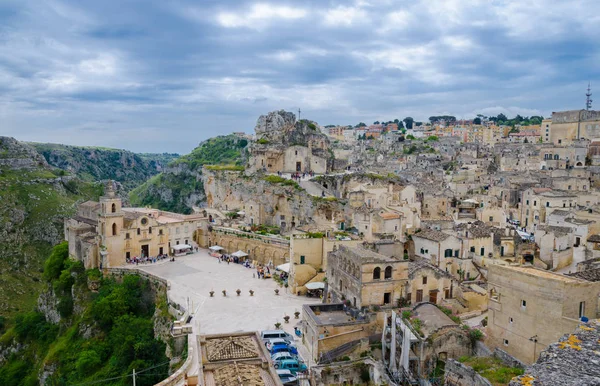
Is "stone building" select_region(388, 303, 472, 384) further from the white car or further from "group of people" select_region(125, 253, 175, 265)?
"group of people" select_region(125, 253, 175, 265)

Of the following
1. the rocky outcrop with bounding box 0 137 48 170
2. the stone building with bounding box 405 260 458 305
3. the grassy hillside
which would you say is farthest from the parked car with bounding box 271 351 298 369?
the grassy hillside

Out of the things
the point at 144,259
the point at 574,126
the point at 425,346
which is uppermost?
the point at 574,126

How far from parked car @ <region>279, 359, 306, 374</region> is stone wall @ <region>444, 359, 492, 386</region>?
7761 millimetres

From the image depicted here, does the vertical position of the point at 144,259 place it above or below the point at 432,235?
below

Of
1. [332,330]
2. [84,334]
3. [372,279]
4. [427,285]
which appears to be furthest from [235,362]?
[84,334]

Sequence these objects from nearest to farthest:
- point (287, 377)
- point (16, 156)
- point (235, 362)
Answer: point (235, 362), point (287, 377), point (16, 156)

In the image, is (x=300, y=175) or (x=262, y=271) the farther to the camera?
(x=300, y=175)

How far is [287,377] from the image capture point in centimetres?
2472

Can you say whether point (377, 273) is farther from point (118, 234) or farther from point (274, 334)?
point (118, 234)

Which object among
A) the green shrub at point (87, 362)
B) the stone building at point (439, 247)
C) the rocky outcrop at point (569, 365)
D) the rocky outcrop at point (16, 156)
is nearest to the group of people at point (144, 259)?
the green shrub at point (87, 362)

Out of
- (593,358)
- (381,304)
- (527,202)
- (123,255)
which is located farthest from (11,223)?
(593,358)

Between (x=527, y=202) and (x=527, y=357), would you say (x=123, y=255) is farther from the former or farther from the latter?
(x=527, y=202)

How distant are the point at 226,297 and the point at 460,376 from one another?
21.1 metres

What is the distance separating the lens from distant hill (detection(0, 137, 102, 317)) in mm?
68125
